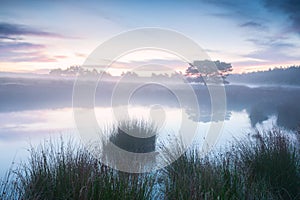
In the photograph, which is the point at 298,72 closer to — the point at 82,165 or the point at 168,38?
the point at 168,38

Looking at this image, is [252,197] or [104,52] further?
[104,52]

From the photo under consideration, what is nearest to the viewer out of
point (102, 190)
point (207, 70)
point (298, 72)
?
Result: point (102, 190)

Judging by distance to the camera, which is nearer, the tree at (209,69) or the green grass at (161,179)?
the green grass at (161,179)

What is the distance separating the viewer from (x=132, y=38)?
36.5 ft

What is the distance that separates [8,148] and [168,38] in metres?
7.10

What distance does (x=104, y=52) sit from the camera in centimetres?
1081

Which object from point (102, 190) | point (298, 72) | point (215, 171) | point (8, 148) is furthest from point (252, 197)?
point (298, 72)

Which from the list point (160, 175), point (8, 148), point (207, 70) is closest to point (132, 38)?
point (8, 148)

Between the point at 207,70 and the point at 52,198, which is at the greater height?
the point at 207,70

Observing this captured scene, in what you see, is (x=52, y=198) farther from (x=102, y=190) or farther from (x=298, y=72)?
(x=298, y=72)

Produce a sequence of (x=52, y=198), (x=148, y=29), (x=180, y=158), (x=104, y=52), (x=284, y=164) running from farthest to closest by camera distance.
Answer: (x=148, y=29)
(x=104, y=52)
(x=180, y=158)
(x=284, y=164)
(x=52, y=198)

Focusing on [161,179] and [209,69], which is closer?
[161,179]

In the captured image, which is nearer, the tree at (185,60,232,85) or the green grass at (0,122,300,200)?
the green grass at (0,122,300,200)

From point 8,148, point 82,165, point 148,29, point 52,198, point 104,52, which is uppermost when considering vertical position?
point 148,29
